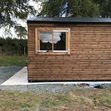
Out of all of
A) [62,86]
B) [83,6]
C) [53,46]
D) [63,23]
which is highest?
[83,6]

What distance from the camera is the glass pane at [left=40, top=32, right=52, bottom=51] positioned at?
11883 millimetres

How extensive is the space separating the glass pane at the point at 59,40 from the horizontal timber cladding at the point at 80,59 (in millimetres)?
253

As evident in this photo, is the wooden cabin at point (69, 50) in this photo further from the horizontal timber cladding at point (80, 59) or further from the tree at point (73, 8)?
the tree at point (73, 8)

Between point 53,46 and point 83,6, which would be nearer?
point 53,46

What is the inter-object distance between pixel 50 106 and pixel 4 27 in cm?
2147

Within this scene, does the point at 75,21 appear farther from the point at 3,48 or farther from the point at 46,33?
the point at 3,48

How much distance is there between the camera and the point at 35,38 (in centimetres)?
1191

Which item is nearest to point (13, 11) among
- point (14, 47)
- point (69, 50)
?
point (14, 47)

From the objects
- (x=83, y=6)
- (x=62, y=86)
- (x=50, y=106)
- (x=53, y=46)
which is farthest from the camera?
(x=83, y=6)

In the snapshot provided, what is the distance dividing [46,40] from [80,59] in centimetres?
143

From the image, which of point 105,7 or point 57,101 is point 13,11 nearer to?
point 105,7

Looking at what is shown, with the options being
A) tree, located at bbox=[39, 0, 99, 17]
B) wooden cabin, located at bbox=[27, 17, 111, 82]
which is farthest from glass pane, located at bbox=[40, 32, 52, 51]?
tree, located at bbox=[39, 0, 99, 17]

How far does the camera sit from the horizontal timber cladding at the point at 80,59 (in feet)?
39.7

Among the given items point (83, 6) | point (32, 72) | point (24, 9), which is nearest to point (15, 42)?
point (24, 9)
